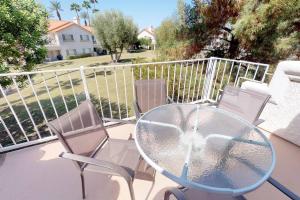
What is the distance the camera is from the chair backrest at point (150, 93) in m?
2.47

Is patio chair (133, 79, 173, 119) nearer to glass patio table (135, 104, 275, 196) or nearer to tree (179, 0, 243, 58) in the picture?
glass patio table (135, 104, 275, 196)

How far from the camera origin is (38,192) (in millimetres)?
1814

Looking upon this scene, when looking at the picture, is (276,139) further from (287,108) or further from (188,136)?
(188,136)

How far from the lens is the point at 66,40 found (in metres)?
26.2

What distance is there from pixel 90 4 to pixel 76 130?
4273 centimetres

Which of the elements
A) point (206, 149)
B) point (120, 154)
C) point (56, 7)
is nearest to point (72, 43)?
point (56, 7)

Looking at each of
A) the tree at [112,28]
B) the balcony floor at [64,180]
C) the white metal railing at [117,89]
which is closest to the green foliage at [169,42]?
the white metal railing at [117,89]

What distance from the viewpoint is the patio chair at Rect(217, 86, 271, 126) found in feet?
6.05

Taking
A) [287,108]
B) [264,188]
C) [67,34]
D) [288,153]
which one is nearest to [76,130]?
[264,188]

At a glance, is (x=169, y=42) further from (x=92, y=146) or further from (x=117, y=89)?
(x=92, y=146)

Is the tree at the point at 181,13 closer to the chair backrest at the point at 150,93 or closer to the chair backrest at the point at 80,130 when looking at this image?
the chair backrest at the point at 150,93

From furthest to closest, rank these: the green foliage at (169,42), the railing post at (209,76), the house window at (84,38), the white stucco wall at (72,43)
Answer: the house window at (84,38), the white stucco wall at (72,43), the green foliage at (169,42), the railing post at (209,76)

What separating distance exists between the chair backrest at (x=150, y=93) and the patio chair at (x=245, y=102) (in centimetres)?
86

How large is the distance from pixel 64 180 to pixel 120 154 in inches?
33.5
